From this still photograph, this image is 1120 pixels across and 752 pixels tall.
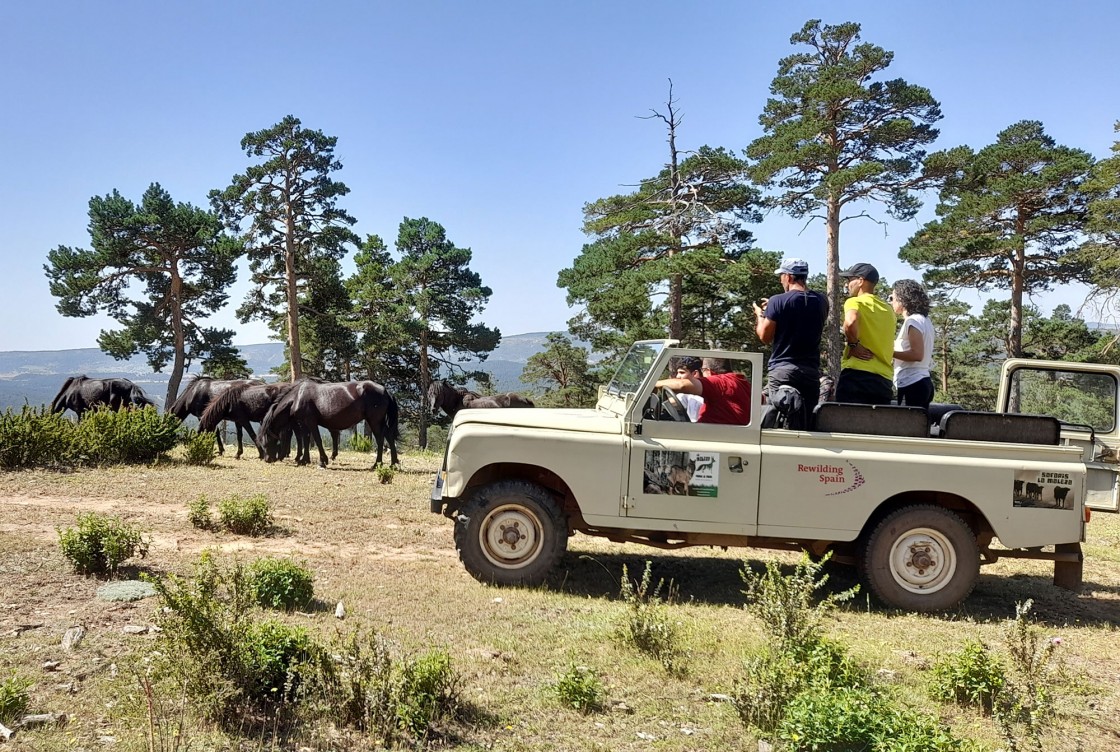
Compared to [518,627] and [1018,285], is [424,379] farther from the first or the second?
[518,627]

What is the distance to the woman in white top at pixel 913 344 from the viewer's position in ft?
21.5

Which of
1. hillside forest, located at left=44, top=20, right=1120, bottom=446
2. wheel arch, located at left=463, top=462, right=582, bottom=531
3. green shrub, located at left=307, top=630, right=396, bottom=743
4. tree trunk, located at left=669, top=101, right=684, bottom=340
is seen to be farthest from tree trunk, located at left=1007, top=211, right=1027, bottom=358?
green shrub, located at left=307, top=630, right=396, bottom=743

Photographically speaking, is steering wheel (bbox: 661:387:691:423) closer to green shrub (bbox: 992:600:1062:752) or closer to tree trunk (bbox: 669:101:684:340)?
green shrub (bbox: 992:600:1062:752)

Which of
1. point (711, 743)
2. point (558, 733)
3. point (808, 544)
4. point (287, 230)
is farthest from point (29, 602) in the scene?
point (287, 230)

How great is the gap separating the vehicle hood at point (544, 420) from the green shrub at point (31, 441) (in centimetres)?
943

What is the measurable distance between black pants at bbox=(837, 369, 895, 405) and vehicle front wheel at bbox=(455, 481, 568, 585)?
2.87m

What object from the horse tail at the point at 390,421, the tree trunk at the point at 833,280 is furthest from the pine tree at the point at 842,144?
the horse tail at the point at 390,421

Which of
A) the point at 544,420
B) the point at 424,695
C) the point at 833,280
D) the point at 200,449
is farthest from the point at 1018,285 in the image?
the point at 424,695

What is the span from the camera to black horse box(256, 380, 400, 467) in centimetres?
1554

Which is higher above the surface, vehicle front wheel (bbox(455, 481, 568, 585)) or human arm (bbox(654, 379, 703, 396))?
human arm (bbox(654, 379, 703, 396))

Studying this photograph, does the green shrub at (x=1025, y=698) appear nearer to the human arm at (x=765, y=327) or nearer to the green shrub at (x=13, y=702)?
the human arm at (x=765, y=327)

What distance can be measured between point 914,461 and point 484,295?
106 feet

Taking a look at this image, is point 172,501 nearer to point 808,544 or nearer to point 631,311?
point 808,544

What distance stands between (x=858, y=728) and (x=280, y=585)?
416 centimetres
